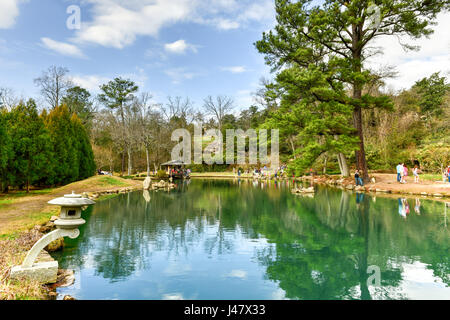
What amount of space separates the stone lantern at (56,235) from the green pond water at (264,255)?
0.40m

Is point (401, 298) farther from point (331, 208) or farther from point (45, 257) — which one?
point (331, 208)

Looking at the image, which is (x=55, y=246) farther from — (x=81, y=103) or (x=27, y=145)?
(x=81, y=103)

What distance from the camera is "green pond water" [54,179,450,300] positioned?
4055 mm

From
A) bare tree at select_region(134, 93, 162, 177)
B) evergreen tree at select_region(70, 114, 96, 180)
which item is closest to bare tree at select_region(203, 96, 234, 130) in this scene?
bare tree at select_region(134, 93, 162, 177)

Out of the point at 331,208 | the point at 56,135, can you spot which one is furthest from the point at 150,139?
the point at 331,208

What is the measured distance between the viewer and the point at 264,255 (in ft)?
18.4

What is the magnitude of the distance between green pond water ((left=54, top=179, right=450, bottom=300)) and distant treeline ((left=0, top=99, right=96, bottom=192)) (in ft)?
20.6

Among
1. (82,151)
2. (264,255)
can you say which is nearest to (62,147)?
(82,151)

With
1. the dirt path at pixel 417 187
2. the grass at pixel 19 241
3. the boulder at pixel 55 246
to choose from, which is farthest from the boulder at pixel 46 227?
the dirt path at pixel 417 187

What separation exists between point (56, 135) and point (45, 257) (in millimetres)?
14809

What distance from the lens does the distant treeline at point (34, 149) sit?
1307cm

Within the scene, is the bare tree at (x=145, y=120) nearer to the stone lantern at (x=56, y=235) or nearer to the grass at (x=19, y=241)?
the grass at (x=19, y=241)

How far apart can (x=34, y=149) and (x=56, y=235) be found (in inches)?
496
